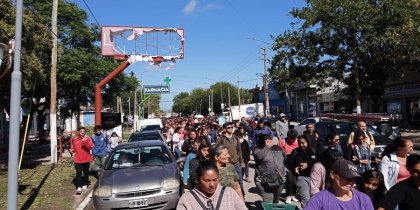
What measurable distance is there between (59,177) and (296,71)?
15979 millimetres

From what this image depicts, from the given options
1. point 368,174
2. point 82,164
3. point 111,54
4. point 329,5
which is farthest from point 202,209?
point 329,5

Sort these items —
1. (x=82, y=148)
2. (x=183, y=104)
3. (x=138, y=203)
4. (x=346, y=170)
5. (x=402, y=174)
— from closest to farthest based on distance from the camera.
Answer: (x=346, y=170)
(x=402, y=174)
(x=138, y=203)
(x=82, y=148)
(x=183, y=104)

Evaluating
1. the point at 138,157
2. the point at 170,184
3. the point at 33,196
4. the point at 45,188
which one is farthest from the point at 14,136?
the point at 45,188

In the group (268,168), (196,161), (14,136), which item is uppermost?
(14,136)

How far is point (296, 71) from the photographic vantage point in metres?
26.4

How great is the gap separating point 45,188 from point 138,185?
214 inches

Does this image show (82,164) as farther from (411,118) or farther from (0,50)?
(411,118)

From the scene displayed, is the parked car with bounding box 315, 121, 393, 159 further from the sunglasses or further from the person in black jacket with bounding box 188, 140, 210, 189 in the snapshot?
the sunglasses

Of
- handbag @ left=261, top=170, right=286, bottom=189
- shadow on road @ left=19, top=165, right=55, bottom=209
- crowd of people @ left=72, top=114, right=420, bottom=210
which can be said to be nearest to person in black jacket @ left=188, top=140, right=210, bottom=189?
crowd of people @ left=72, top=114, right=420, bottom=210

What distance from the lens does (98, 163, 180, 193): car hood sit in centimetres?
797

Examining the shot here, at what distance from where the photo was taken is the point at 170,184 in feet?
26.7

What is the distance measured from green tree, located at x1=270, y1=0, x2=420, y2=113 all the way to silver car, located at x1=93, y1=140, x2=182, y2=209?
17257mm

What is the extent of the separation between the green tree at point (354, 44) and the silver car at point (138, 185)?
679 inches

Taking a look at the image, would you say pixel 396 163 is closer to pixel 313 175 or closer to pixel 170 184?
pixel 313 175
